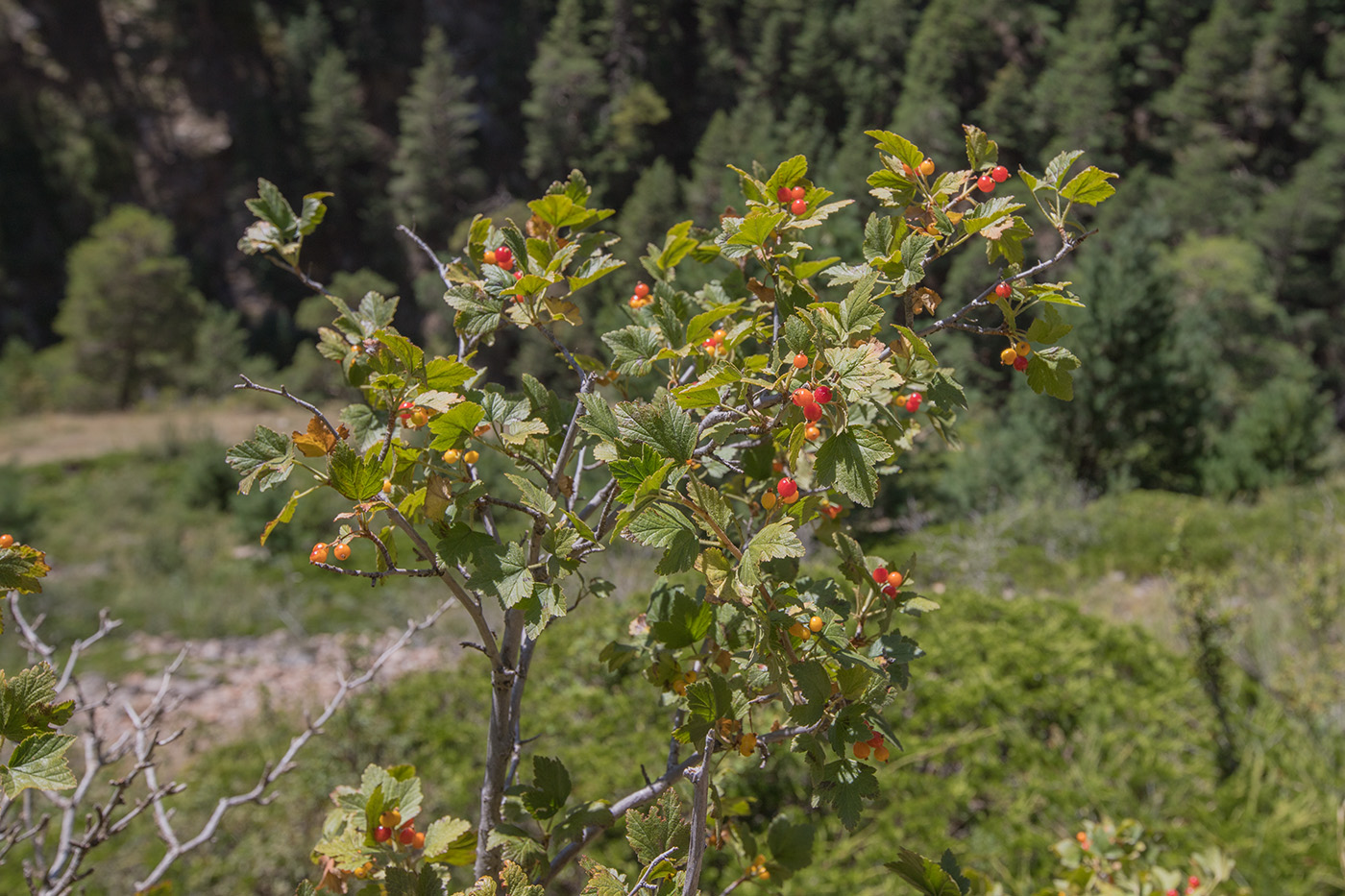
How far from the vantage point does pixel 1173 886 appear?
1.19m

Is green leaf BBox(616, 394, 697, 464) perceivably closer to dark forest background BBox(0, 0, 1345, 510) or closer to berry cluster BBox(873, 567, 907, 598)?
berry cluster BBox(873, 567, 907, 598)

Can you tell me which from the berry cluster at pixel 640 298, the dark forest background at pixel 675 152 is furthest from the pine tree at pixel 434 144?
the berry cluster at pixel 640 298

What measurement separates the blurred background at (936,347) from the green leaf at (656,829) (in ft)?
3.27

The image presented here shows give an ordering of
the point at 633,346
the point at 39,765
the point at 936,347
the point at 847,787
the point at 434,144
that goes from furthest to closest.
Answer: the point at 434,144
the point at 936,347
the point at 633,346
the point at 847,787
the point at 39,765

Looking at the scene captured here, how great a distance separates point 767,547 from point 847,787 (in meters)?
0.25

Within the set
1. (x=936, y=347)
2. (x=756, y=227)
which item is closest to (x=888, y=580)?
(x=756, y=227)

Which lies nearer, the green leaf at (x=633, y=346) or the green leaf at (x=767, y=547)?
the green leaf at (x=767, y=547)

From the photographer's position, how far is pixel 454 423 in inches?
26.0

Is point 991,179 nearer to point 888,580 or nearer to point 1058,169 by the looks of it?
point 1058,169

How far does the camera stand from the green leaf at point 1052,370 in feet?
2.21

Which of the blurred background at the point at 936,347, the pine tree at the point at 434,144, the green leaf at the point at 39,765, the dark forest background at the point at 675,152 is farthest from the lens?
the pine tree at the point at 434,144

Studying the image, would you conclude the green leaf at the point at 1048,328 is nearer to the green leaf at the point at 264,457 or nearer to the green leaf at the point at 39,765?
the green leaf at the point at 264,457

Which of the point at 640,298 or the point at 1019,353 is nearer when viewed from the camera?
the point at 1019,353

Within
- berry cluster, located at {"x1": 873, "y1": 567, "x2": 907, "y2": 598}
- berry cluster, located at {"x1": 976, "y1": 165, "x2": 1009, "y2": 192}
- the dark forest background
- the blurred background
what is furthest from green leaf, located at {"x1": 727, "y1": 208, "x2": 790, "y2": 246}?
the dark forest background
